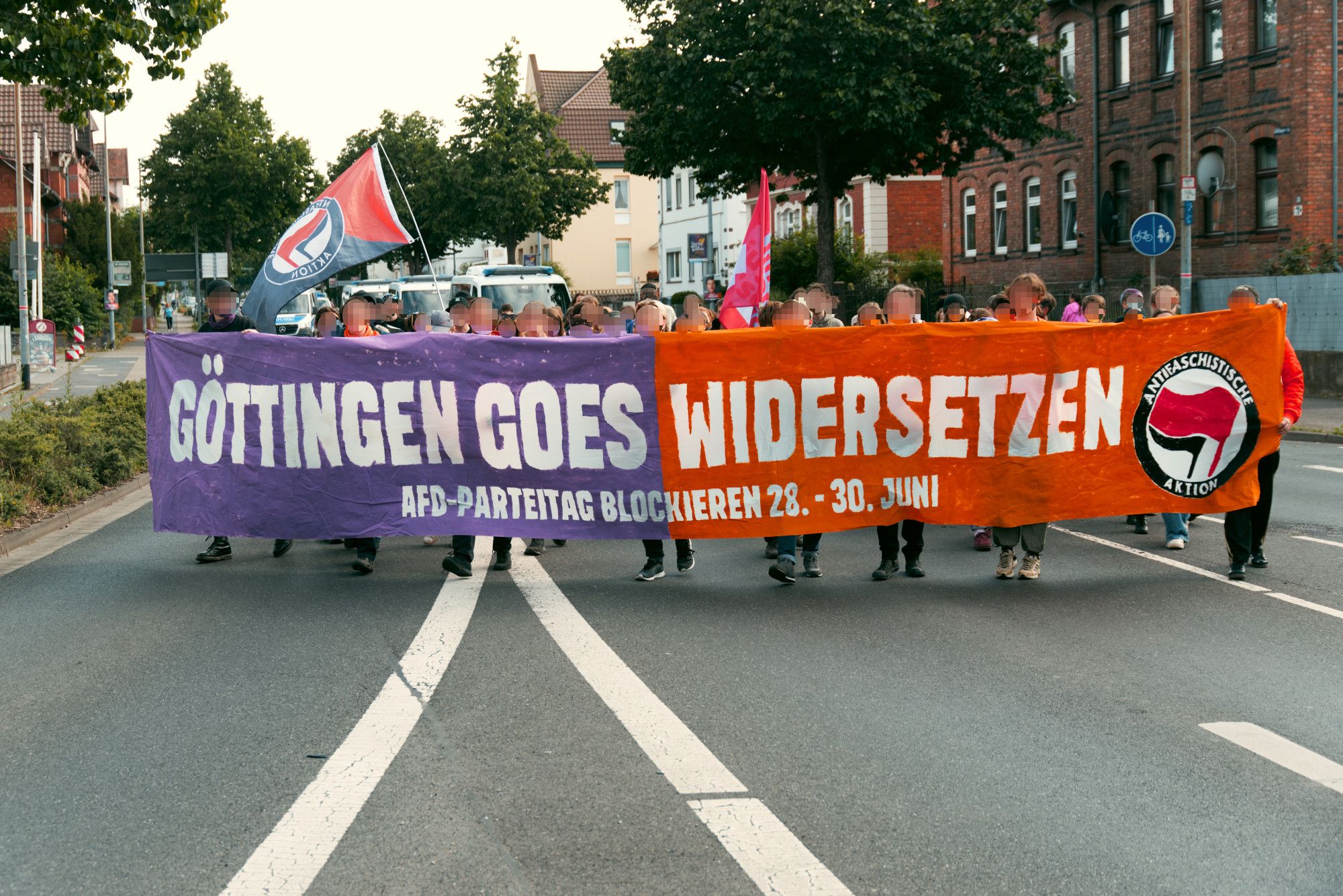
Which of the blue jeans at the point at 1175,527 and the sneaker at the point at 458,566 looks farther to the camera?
the blue jeans at the point at 1175,527

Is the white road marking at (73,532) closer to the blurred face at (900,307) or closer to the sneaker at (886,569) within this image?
the sneaker at (886,569)

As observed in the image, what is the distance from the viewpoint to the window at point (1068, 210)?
41.2 m

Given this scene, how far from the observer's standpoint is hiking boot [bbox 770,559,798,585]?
31.4ft

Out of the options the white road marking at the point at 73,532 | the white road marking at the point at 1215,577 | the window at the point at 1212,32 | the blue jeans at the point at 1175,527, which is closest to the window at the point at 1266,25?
the window at the point at 1212,32

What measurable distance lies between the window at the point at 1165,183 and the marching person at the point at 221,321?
99.8ft

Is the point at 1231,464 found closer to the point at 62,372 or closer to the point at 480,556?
the point at 480,556

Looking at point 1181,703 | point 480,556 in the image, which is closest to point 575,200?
point 480,556

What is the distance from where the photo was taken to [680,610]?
8711 mm

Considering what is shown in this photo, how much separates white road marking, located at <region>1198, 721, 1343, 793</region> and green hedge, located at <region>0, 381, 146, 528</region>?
10.2 meters

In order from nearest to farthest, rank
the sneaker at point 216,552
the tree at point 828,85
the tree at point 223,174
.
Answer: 1. the sneaker at point 216,552
2. the tree at point 828,85
3. the tree at point 223,174

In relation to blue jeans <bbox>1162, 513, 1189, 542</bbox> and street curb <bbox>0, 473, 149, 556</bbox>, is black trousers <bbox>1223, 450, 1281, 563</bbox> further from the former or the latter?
street curb <bbox>0, 473, 149, 556</bbox>

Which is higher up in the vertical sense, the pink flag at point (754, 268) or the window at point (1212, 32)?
the window at point (1212, 32)

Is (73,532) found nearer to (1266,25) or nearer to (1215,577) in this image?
(1215,577)

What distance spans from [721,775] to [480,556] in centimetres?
595
